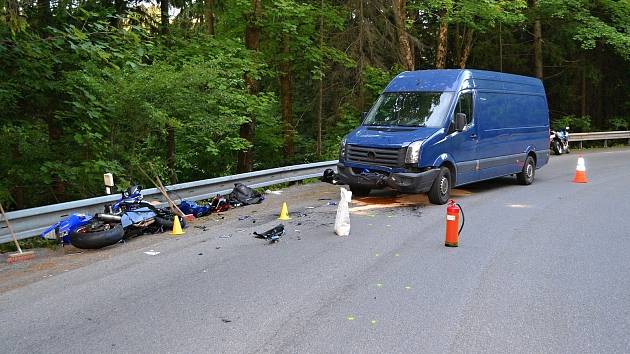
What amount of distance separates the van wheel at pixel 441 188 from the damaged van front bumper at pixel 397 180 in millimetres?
128

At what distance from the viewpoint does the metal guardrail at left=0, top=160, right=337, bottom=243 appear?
749 centimetres

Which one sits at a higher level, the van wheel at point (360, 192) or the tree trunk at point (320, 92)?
the tree trunk at point (320, 92)

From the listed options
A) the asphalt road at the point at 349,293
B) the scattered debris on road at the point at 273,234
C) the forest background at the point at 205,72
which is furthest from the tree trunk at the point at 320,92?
the scattered debris on road at the point at 273,234

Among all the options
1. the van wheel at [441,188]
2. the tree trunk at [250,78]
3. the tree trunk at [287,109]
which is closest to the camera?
the van wheel at [441,188]

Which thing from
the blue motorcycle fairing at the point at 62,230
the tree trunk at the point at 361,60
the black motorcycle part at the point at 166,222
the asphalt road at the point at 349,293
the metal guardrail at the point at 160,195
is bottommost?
the asphalt road at the point at 349,293

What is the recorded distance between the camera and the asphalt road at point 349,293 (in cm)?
434

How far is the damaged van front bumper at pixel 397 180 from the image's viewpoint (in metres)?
10.1

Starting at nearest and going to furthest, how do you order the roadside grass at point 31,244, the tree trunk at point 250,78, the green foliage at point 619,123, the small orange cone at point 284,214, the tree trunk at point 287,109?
the roadside grass at point 31,244 < the small orange cone at point 284,214 < the tree trunk at point 250,78 < the tree trunk at point 287,109 < the green foliage at point 619,123

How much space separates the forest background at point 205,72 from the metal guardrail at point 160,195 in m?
1.37

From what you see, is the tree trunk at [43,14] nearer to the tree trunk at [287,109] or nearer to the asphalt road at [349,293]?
the asphalt road at [349,293]

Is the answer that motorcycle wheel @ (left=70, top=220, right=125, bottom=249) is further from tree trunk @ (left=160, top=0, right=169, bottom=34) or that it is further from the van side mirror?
tree trunk @ (left=160, top=0, right=169, bottom=34)

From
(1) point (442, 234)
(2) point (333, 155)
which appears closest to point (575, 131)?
(2) point (333, 155)

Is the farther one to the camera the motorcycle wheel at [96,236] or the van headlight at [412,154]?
the van headlight at [412,154]

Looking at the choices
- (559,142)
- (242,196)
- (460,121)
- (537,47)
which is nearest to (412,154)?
(460,121)
